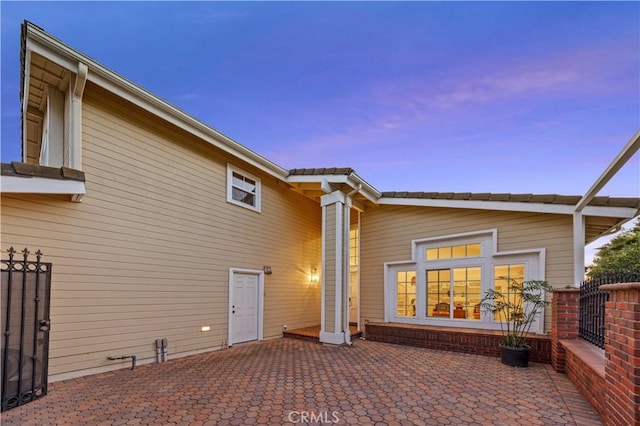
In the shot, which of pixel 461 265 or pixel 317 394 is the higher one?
pixel 461 265

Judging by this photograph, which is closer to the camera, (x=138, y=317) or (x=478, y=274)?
(x=138, y=317)

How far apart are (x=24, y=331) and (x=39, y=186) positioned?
6.01 feet

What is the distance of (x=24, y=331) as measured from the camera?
4133mm

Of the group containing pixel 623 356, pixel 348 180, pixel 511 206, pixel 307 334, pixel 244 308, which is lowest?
pixel 307 334

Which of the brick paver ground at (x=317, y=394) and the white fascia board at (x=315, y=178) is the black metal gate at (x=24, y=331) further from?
the white fascia board at (x=315, y=178)

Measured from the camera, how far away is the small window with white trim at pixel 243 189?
8.25m

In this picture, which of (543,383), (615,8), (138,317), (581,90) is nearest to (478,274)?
(543,383)

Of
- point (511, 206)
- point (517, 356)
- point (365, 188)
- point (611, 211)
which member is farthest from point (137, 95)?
point (611, 211)

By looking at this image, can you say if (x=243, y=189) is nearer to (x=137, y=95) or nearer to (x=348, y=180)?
(x=348, y=180)

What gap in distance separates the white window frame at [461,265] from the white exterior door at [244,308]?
3375mm

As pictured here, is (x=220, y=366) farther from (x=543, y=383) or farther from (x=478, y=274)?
(x=478, y=274)

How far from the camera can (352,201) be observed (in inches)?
367

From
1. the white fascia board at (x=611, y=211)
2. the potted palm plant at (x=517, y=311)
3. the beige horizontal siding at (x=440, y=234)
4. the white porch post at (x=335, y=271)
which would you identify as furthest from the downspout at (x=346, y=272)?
the white fascia board at (x=611, y=211)

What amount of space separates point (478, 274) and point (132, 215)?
7.29 meters
